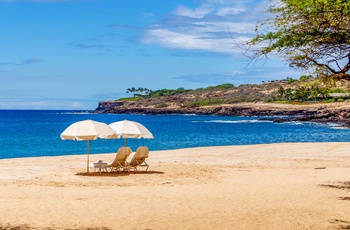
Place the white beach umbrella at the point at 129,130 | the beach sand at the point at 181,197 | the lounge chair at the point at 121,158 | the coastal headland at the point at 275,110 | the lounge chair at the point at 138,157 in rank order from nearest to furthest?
the beach sand at the point at 181,197
the lounge chair at the point at 121,158
the white beach umbrella at the point at 129,130
the lounge chair at the point at 138,157
the coastal headland at the point at 275,110

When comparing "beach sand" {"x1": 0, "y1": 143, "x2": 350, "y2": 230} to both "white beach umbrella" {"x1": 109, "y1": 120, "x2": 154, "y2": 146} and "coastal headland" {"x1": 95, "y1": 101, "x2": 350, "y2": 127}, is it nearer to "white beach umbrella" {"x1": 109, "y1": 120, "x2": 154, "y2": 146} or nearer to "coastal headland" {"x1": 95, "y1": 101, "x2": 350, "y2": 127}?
"white beach umbrella" {"x1": 109, "y1": 120, "x2": 154, "y2": 146}

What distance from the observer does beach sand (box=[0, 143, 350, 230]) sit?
37.1 feet

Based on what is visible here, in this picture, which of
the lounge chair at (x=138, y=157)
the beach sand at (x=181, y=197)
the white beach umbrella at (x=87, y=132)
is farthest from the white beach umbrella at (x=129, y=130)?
the beach sand at (x=181, y=197)

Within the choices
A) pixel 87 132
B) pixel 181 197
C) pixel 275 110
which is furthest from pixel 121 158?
pixel 275 110

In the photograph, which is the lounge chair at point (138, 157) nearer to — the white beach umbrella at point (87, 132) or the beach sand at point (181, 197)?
the beach sand at point (181, 197)

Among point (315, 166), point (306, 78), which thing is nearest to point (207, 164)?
point (315, 166)

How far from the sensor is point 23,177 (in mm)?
18984

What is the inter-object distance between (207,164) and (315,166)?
477 cm

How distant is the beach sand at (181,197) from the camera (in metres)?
11.3

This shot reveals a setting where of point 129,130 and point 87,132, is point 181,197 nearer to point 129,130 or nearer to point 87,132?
point 87,132

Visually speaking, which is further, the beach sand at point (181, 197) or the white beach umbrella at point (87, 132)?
the white beach umbrella at point (87, 132)

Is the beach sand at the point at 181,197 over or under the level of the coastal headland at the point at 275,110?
under

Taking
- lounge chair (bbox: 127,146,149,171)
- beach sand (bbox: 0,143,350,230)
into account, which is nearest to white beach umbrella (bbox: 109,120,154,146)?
lounge chair (bbox: 127,146,149,171)

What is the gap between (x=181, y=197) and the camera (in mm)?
14555
